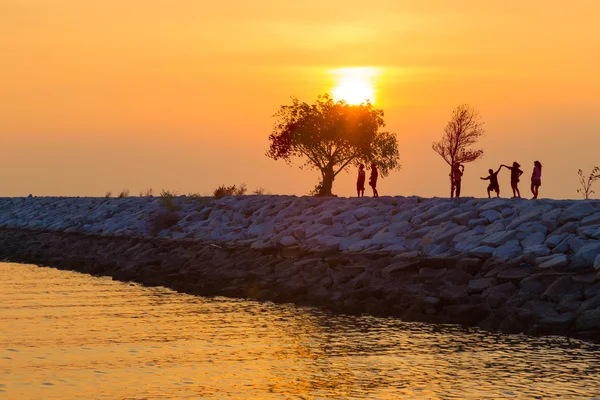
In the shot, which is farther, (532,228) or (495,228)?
(495,228)

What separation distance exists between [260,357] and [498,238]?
448 inches

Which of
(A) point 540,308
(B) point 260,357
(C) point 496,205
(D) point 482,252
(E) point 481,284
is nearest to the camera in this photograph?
(B) point 260,357

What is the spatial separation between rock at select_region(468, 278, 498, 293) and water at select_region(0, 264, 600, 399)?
272 cm

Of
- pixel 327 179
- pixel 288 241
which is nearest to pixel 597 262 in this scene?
pixel 288 241

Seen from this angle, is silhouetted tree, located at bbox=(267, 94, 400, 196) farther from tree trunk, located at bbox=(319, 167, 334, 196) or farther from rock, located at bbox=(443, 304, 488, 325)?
rock, located at bbox=(443, 304, 488, 325)

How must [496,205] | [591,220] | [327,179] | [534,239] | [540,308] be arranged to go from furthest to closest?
1. [327,179]
2. [496,205]
3. [591,220]
4. [534,239]
5. [540,308]

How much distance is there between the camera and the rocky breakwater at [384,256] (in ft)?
76.9

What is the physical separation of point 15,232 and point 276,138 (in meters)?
19.1

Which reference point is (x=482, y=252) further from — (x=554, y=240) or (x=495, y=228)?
(x=495, y=228)

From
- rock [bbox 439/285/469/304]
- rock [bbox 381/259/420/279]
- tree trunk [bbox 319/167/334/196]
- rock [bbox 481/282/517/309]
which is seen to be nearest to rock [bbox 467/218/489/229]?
rock [bbox 381/259/420/279]

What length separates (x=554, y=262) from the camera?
2441 cm

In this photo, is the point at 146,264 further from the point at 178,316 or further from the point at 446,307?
the point at 446,307

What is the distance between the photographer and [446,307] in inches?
943

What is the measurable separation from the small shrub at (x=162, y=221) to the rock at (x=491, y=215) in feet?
62.0
